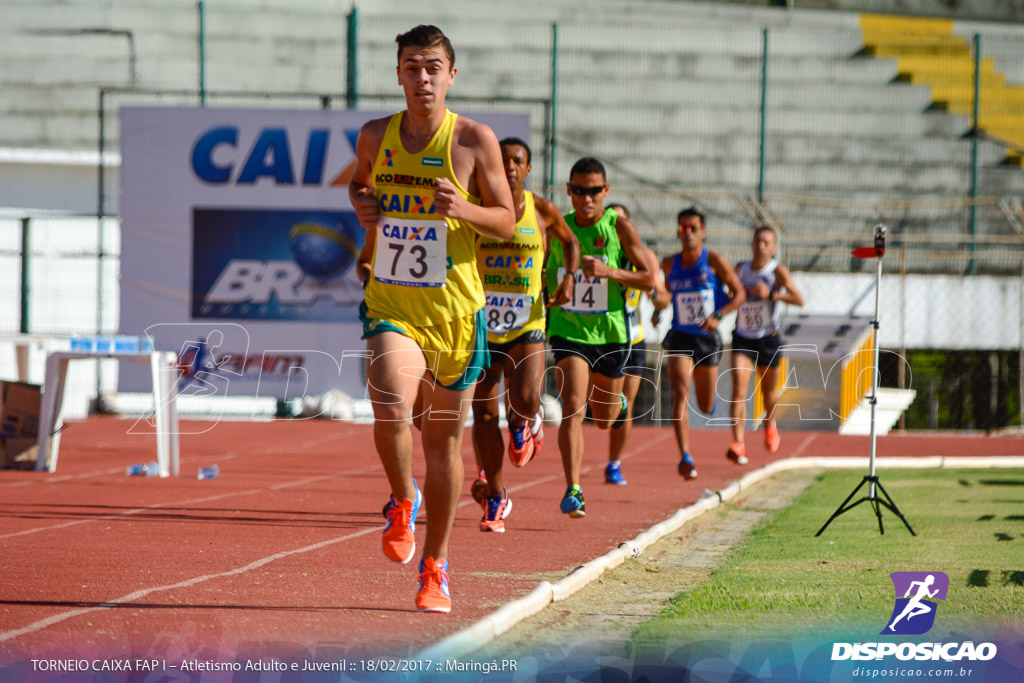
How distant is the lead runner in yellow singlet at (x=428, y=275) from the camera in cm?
509

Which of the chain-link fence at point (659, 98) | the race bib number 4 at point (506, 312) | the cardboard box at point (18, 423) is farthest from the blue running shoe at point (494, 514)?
the chain-link fence at point (659, 98)

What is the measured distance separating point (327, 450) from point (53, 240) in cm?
937

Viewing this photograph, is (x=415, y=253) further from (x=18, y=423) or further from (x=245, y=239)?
(x=245, y=239)

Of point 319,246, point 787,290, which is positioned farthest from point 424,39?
point 319,246

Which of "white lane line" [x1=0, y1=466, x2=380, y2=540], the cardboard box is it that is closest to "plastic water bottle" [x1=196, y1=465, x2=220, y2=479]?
"white lane line" [x1=0, y1=466, x2=380, y2=540]

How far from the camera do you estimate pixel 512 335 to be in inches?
314

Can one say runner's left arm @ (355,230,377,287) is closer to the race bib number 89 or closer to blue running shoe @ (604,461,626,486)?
blue running shoe @ (604,461,626,486)

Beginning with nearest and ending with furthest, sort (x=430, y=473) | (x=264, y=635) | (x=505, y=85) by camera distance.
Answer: (x=264, y=635), (x=430, y=473), (x=505, y=85)

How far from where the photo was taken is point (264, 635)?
473cm

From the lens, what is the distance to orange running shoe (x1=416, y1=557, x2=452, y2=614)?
5.05m

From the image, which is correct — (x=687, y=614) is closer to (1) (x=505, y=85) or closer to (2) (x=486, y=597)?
(2) (x=486, y=597)

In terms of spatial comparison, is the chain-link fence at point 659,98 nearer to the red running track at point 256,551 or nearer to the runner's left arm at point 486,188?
the red running track at point 256,551

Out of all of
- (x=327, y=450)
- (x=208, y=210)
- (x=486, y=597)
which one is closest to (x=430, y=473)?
(x=486, y=597)

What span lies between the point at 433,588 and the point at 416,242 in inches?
53.6
